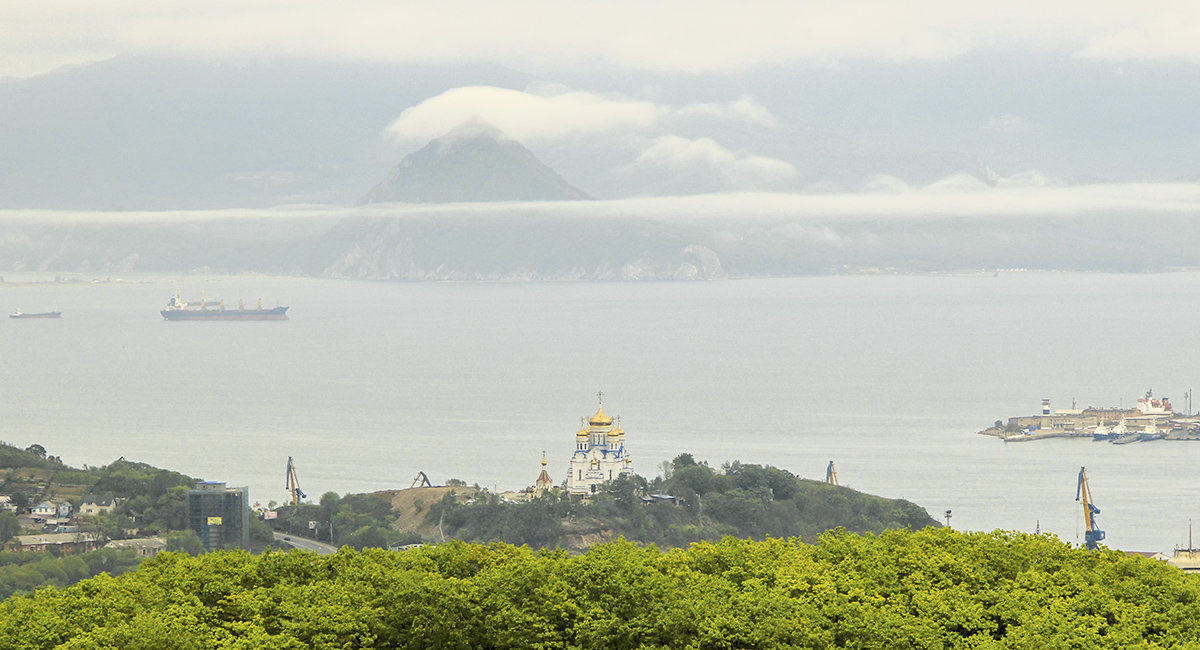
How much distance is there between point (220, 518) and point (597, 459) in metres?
21.1

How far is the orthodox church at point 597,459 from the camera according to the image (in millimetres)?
85375

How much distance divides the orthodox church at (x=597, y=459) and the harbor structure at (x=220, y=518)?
1735 centimetres

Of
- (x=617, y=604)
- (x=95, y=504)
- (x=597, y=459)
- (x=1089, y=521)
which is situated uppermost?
(x=597, y=459)

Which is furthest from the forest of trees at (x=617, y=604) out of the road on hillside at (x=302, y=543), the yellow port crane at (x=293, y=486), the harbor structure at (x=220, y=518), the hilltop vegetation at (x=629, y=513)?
the yellow port crane at (x=293, y=486)

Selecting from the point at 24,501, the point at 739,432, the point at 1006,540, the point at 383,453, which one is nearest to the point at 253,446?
the point at 383,453

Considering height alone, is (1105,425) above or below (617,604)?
above

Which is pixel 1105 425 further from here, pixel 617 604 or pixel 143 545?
pixel 617 604

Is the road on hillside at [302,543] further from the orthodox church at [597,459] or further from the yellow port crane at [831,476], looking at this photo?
the yellow port crane at [831,476]

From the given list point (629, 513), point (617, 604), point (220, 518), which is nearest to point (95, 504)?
point (220, 518)

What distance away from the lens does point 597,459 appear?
86438mm

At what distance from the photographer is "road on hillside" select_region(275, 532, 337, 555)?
70144mm

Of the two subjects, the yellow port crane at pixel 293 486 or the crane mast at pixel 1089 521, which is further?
the yellow port crane at pixel 293 486

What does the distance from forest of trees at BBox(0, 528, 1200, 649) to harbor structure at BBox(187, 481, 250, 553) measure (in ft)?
134

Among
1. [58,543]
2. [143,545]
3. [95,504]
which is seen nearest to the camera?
[58,543]
